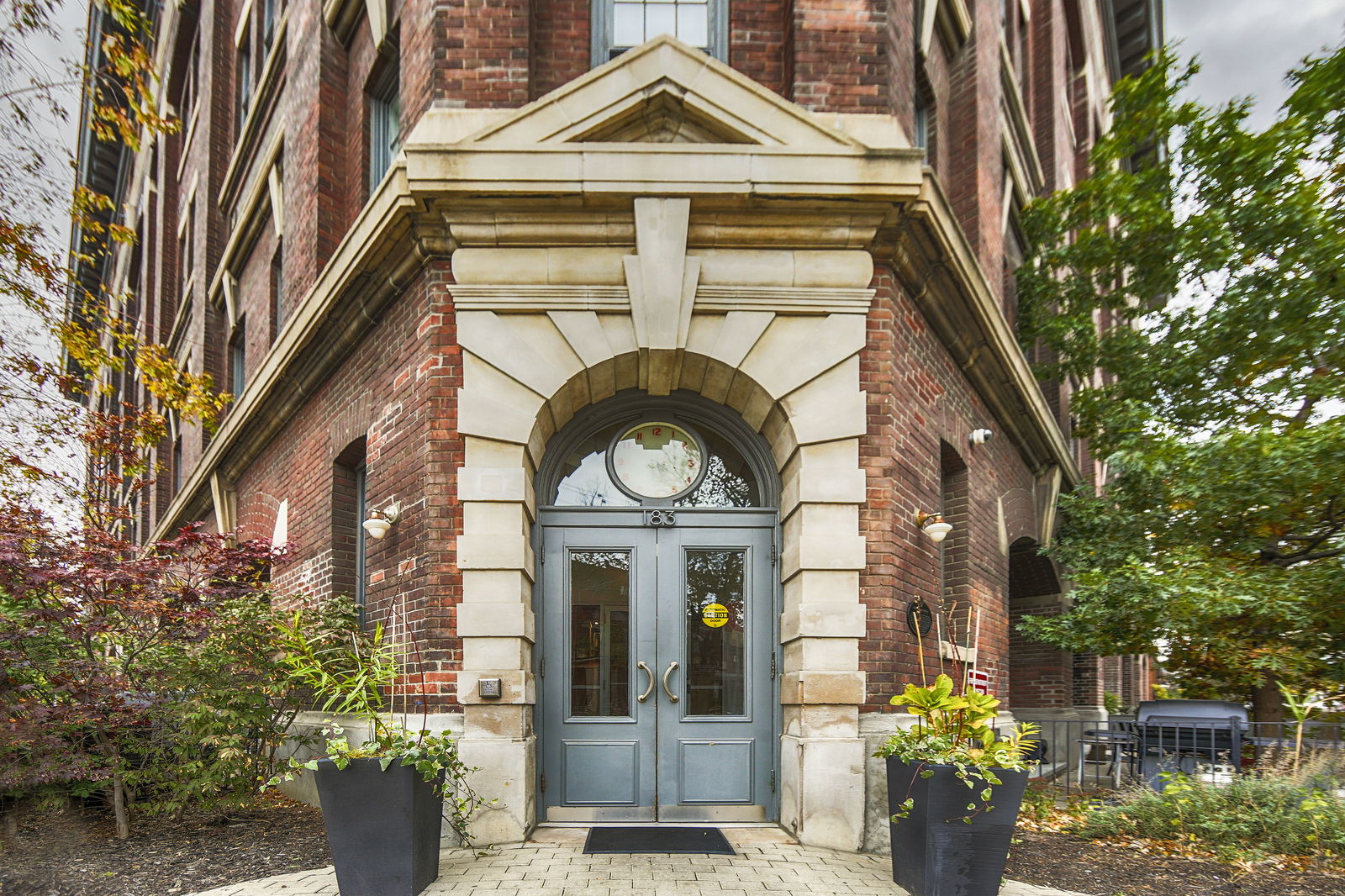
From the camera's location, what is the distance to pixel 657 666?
23.5ft

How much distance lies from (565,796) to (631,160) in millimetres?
4786

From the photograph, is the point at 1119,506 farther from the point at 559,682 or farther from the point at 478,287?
the point at 478,287

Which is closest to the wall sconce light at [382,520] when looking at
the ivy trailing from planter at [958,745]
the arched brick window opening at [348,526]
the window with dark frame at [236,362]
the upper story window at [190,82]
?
the arched brick window opening at [348,526]

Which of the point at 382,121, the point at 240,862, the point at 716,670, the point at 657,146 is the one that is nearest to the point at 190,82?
the point at 382,121

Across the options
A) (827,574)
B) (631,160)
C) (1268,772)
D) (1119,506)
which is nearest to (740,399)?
(827,574)

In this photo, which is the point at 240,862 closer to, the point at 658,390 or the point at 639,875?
the point at 639,875

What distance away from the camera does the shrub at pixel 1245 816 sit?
666 cm

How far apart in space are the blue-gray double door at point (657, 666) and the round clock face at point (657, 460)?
239 mm

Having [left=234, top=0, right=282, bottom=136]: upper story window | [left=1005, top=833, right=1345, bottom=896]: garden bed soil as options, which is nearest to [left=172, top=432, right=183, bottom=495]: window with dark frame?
[left=234, top=0, right=282, bottom=136]: upper story window

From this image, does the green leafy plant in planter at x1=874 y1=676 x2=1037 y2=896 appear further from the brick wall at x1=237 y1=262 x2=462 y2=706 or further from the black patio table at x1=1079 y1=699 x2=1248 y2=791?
the black patio table at x1=1079 y1=699 x2=1248 y2=791

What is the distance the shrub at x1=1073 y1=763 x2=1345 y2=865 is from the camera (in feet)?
21.9

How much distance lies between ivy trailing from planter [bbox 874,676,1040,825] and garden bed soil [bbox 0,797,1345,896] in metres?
1.27

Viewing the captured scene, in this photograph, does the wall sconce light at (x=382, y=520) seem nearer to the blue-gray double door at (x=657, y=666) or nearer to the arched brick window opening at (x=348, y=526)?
the blue-gray double door at (x=657, y=666)

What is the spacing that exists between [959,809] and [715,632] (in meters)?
2.49
